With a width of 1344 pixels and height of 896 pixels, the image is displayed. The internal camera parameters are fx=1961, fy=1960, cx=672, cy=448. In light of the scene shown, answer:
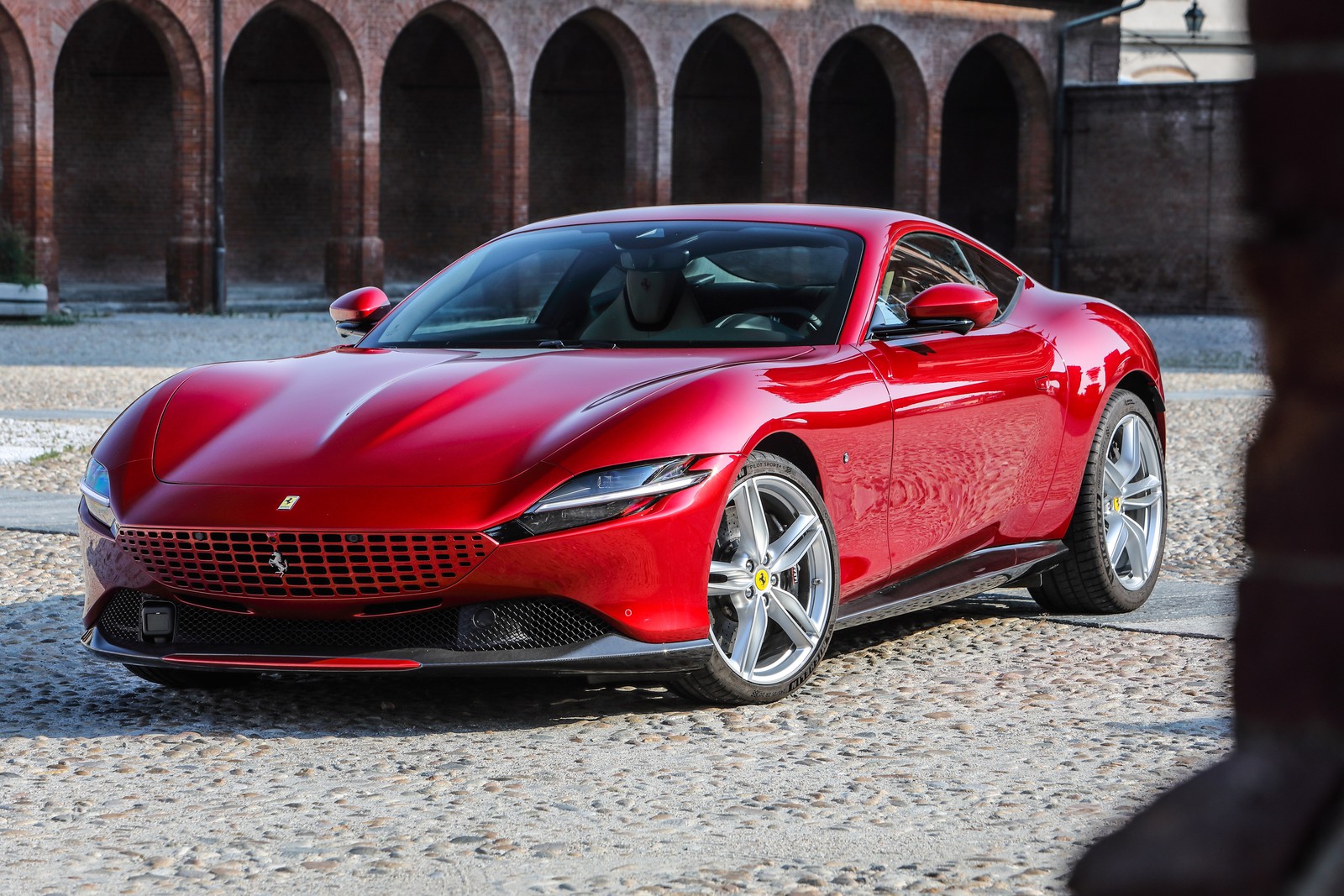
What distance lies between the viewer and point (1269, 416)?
880 mm

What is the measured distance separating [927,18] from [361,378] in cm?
3527

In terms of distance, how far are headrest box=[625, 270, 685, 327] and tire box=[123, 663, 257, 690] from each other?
1.47 meters

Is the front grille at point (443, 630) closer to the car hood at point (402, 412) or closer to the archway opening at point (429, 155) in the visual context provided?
the car hood at point (402, 412)

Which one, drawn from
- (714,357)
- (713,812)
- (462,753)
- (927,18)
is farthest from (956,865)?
(927,18)

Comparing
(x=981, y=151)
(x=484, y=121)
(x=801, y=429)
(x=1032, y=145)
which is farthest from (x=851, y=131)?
(x=801, y=429)

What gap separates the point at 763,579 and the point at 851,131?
4088 cm

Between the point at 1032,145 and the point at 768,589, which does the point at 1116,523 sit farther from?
the point at 1032,145

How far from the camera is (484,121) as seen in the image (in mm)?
34812

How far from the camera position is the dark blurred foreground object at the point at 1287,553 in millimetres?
845

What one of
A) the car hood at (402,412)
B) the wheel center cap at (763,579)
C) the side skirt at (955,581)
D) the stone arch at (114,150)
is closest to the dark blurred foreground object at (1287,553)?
the car hood at (402,412)

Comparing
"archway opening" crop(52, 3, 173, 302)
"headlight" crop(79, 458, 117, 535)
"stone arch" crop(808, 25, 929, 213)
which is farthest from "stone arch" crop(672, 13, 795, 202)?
"headlight" crop(79, 458, 117, 535)

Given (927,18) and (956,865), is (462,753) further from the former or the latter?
(927,18)

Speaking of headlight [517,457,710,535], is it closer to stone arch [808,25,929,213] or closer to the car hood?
the car hood

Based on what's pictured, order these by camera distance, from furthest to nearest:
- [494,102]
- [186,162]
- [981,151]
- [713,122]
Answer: [981,151]
[713,122]
[494,102]
[186,162]
